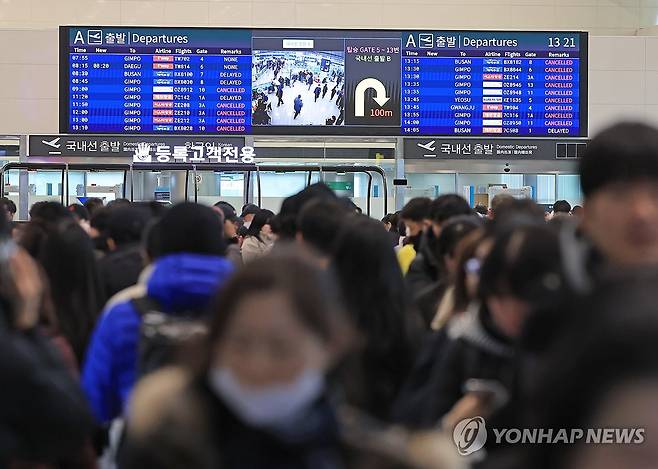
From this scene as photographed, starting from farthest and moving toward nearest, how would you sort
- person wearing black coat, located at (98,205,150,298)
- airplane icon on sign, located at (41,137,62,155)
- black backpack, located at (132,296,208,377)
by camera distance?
airplane icon on sign, located at (41,137,62,155), person wearing black coat, located at (98,205,150,298), black backpack, located at (132,296,208,377)

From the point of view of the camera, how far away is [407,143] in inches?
488

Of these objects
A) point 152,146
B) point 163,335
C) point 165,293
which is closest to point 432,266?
point 165,293

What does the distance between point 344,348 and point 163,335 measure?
1.02 meters

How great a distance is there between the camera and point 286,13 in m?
15.8

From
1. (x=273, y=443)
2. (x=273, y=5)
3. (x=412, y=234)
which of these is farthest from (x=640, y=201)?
(x=273, y=5)

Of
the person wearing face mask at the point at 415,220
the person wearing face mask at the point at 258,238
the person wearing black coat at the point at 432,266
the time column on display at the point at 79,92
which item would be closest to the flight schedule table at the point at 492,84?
the time column on display at the point at 79,92

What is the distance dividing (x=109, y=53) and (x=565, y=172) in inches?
233

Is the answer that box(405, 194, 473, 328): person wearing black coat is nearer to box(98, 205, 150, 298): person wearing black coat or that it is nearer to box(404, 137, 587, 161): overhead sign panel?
box(98, 205, 150, 298): person wearing black coat

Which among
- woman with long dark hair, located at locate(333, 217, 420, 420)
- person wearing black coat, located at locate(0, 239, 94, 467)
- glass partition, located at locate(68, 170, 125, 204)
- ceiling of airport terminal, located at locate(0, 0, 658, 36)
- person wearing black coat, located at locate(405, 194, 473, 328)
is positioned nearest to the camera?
person wearing black coat, located at locate(0, 239, 94, 467)

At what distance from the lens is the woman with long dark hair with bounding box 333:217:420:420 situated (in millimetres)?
2939

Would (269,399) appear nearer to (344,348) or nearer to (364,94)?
(344,348)

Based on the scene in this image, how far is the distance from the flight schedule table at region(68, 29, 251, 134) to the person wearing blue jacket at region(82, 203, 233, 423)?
9.15 meters

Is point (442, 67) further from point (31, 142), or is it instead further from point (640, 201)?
point (640, 201)

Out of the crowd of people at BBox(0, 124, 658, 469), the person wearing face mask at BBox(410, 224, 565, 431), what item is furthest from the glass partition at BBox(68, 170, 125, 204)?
the person wearing face mask at BBox(410, 224, 565, 431)
